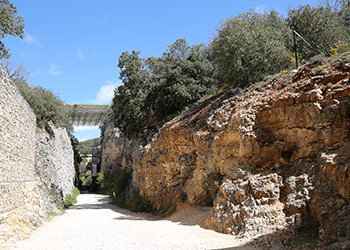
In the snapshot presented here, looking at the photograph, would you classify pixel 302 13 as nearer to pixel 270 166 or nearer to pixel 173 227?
pixel 270 166

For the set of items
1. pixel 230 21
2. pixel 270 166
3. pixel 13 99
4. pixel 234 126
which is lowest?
pixel 270 166

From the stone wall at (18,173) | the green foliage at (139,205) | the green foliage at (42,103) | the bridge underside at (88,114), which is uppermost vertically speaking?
the bridge underside at (88,114)

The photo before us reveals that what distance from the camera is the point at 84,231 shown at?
407 inches

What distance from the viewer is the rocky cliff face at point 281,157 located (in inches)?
277

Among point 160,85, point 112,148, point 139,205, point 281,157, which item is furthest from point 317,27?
point 112,148

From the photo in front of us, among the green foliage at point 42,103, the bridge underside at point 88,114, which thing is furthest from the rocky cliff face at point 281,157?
the bridge underside at point 88,114

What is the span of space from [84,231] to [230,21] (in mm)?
12731

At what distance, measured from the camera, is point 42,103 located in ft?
61.2

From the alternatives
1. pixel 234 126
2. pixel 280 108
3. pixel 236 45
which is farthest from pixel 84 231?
pixel 236 45

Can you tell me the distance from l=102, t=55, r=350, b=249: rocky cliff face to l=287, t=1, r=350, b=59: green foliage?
6979mm

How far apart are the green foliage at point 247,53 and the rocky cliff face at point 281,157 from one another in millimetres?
3133

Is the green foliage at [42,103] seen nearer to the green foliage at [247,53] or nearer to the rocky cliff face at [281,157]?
the rocky cliff face at [281,157]

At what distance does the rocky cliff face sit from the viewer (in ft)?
23.1

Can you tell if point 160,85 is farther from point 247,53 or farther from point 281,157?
point 281,157
